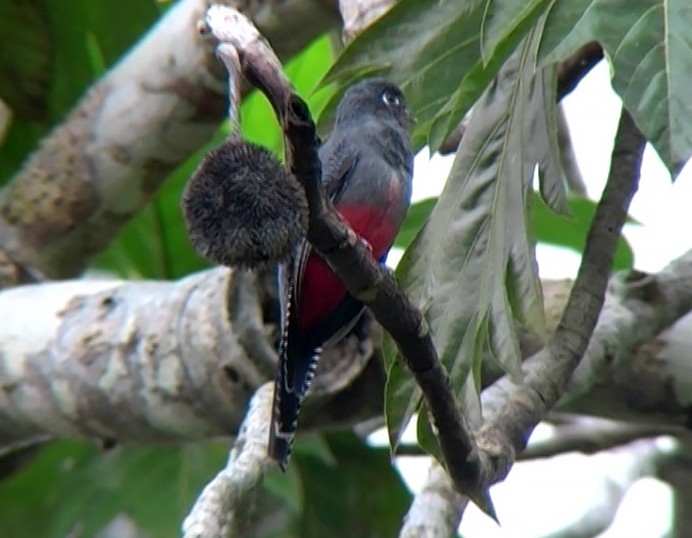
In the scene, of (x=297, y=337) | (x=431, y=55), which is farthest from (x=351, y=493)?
(x=431, y=55)

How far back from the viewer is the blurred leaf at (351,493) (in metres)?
3.19

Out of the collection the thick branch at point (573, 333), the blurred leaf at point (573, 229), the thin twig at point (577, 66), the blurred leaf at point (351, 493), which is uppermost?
the thin twig at point (577, 66)

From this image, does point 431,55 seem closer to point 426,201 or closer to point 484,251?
point 484,251

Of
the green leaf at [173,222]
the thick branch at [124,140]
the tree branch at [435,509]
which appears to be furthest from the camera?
the green leaf at [173,222]

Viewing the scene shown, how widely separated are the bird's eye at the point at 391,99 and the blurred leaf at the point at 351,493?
1198 millimetres

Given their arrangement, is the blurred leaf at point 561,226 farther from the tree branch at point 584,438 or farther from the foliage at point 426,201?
the tree branch at point 584,438

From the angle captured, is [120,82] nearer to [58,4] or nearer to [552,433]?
[58,4]

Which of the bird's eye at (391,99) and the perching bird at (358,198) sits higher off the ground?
the bird's eye at (391,99)

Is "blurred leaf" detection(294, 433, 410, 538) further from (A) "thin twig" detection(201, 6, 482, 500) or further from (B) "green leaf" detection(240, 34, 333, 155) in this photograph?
(A) "thin twig" detection(201, 6, 482, 500)

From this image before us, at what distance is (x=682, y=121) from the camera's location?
4.58 ft

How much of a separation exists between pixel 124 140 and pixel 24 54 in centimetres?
43

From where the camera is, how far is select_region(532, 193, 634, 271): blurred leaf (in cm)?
299

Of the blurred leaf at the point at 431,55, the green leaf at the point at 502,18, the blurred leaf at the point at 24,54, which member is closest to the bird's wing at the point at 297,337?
the blurred leaf at the point at 431,55

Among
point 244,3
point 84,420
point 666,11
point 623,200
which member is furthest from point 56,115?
point 666,11
